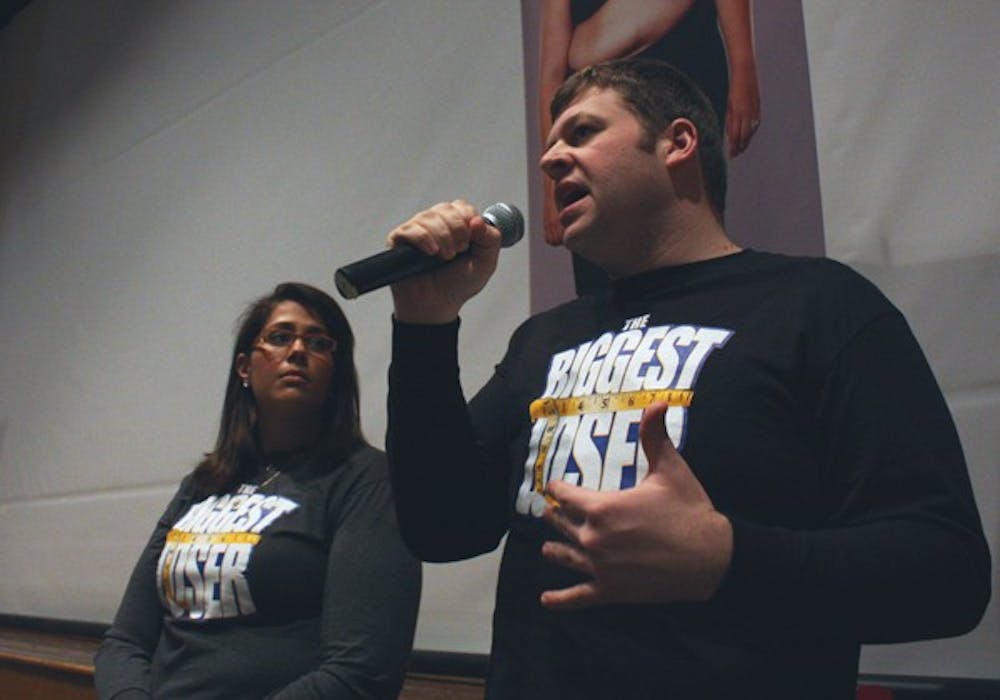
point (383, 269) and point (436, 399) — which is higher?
point (383, 269)

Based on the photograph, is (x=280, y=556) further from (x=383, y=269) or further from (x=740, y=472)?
(x=740, y=472)

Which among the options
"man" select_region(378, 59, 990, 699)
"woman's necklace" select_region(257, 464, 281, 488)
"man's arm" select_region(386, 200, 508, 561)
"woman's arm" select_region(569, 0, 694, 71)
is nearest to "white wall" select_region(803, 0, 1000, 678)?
"woman's arm" select_region(569, 0, 694, 71)

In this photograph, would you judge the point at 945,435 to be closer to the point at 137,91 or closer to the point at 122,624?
the point at 122,624

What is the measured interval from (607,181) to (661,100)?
13 cm

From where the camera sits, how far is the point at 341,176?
A: 84.0 inches

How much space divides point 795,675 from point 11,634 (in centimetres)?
290

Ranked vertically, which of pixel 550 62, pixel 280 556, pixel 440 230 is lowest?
pixel 280 556

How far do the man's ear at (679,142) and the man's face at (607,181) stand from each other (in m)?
0.01

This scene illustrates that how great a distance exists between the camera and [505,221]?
100 centimetres

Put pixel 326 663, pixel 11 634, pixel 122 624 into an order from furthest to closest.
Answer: pixel 11 634 < pixel 122 624 < pixel 326 663

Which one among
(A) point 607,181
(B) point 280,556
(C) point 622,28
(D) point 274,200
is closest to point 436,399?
(A) point 607,181

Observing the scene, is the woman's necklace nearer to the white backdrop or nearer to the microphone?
the white backdrop

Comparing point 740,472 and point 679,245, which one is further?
point 679,245

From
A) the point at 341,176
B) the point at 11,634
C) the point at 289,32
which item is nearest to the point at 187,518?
the point at 341,176
